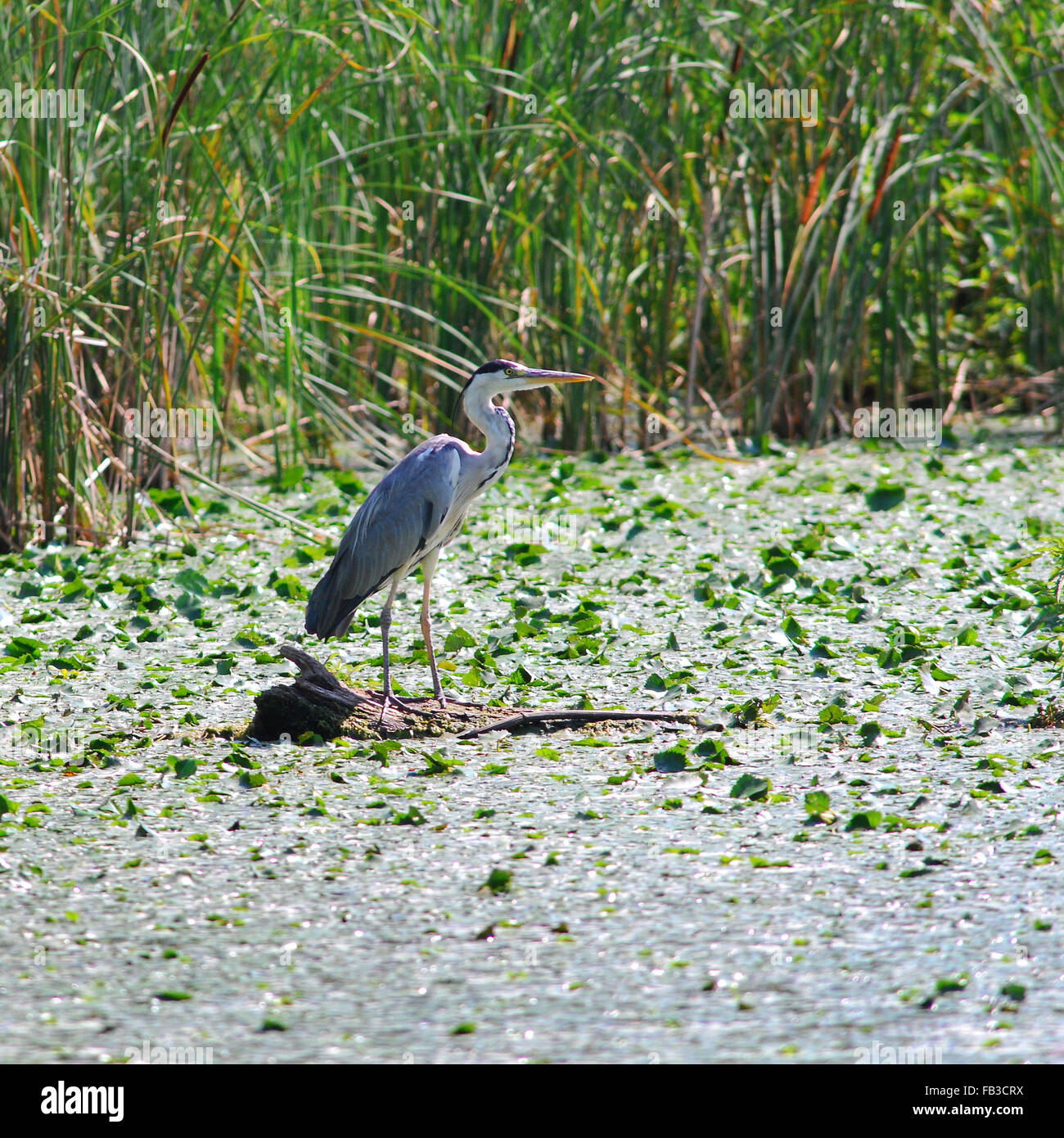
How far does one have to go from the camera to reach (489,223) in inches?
291

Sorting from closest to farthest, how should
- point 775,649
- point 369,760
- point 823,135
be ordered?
point 369,760 → point 775,649 → point 823,135

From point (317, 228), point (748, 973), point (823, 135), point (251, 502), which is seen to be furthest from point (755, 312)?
point (748, 973)

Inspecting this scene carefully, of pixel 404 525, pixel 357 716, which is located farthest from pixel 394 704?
pixel 404 525

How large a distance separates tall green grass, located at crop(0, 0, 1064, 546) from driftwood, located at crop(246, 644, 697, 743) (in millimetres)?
1948

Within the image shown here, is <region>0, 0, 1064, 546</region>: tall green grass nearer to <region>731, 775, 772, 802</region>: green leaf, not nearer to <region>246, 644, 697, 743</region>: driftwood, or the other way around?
<region>246, 644, 697, 743</region>: driftwood

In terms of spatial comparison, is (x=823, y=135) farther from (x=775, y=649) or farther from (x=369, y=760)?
Result: (x=369, y=760)

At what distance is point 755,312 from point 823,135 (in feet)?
3.25

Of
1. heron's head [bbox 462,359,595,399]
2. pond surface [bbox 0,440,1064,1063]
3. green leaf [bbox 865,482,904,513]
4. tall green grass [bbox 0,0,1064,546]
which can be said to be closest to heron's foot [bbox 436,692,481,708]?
pond surface [bbox 0,440,1064,1063]

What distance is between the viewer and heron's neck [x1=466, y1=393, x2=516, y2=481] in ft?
14.3

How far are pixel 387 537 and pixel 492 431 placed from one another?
46 cm

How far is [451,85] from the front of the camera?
7168 millimetres

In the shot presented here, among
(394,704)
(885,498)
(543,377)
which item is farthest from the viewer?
(885,498)

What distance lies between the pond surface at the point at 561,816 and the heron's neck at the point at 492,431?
2.11ft

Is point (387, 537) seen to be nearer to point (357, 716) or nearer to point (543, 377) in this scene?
point (357, 716)
